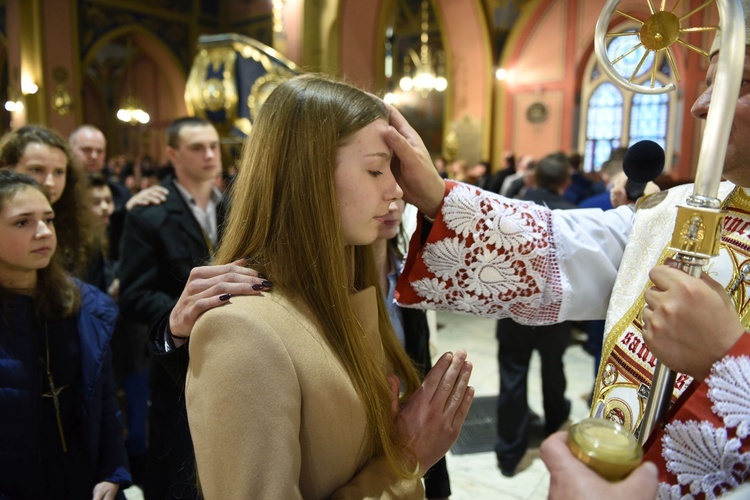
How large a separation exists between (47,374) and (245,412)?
1.22m

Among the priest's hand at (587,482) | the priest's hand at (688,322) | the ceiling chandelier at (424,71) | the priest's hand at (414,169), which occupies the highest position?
the ceiling chandelier at (424,71)

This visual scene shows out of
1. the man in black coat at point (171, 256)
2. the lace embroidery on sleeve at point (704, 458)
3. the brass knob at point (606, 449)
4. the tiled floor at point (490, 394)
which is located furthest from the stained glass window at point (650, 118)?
the brass knob at point (606, 449)

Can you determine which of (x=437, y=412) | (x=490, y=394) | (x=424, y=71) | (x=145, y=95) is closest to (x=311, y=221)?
(x=437, y=412)

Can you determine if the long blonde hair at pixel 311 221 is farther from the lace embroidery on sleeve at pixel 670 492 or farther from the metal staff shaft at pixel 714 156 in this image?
the metal staff shaft at pixel 714 156

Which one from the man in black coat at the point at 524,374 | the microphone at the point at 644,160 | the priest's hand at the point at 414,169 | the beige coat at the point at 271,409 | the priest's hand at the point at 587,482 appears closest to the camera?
the priest's hand at the point at 587,482

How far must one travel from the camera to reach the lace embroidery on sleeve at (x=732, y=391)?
2.57ft

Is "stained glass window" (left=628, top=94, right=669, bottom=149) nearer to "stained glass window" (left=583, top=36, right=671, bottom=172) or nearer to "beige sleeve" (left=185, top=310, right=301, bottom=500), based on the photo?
"stained glass window" (left=583, top=36, right=671, bottom=172)

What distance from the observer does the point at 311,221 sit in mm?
1057

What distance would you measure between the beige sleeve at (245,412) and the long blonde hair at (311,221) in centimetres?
17

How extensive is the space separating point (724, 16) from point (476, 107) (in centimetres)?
1019

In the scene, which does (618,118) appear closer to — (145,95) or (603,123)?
(603,123)

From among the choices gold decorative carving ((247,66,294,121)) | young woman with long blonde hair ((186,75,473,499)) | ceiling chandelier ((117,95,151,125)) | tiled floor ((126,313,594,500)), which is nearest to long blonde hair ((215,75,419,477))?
young woman with long blonde hair ((186,75,473,499))

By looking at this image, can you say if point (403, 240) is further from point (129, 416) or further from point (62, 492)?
point (129, 416)

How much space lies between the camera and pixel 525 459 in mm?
3402
